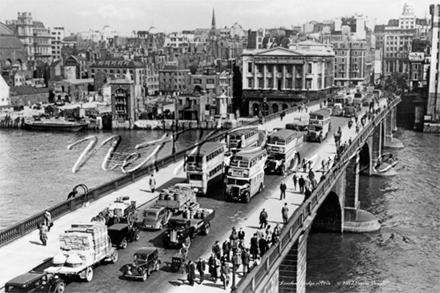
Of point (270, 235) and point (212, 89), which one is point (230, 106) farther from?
point (270, 235)

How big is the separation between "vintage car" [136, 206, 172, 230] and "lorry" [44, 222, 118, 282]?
478 cm

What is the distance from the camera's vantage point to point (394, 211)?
58656 millimetres

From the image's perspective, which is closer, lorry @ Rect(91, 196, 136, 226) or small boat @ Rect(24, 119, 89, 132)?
lorry @ Rect(91, 196, 136, 226)

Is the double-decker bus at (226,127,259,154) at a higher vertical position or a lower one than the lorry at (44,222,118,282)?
higher

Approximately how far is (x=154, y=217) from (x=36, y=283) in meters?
9.54

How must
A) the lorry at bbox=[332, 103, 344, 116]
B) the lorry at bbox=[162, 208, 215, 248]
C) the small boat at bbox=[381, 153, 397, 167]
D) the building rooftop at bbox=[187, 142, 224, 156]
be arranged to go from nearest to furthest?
the lorry at bbox=[162, 208, 215, 248] → the building rooftop at bbox=[187, 142, 224, 156] → the small boat at bbox=[381, 153, 397, 167] → the lorry at bbox=[332, 103, 344, 116]

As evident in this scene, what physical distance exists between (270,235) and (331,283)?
12.9m

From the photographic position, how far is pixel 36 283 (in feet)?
74.4

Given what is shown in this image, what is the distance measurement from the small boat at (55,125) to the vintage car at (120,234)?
105 metres

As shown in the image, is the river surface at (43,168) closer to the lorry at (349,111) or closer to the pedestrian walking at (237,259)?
the lorry at (349,111)

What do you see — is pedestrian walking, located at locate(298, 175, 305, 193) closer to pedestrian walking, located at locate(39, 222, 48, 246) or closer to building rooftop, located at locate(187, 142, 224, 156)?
building rooftop, located at locate(187, 142, 224, 156)

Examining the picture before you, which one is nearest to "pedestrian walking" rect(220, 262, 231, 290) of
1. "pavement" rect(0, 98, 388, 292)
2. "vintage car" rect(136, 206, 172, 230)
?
"pavement" rect(0, 98, 388, 292)

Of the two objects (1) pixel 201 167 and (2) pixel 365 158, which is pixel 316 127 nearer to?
(2) pixel 365 158

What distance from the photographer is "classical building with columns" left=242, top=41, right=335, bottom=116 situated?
134375 mm
